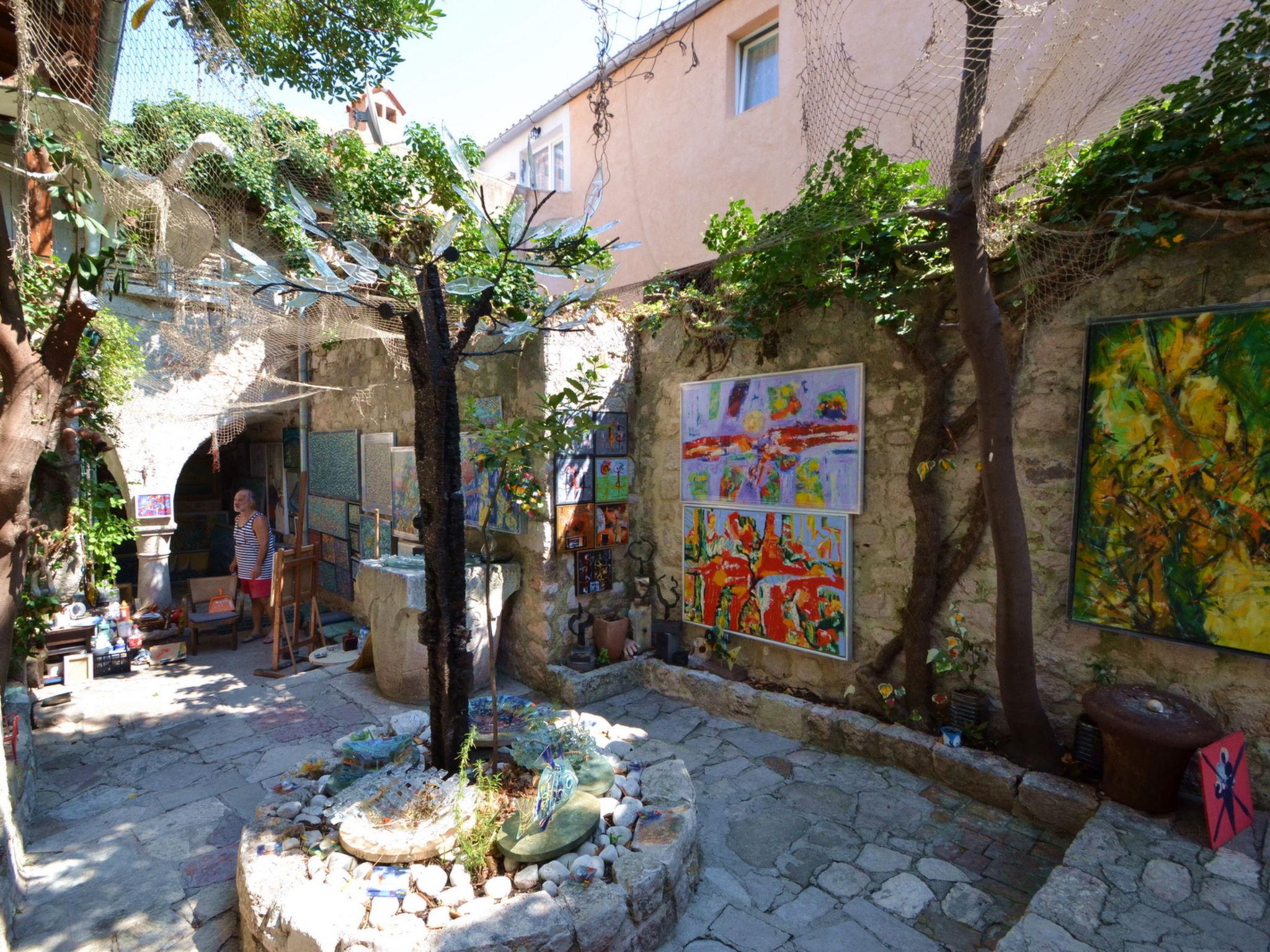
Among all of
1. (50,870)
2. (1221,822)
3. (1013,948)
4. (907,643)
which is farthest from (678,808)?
(50,870)

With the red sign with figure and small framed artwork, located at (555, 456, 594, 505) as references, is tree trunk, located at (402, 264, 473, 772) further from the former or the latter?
the red sign with figure

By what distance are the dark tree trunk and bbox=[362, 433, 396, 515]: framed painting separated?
5.15 meters

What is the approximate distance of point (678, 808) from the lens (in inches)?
115

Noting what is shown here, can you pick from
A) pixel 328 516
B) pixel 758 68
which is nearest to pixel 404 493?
pixel 328 516

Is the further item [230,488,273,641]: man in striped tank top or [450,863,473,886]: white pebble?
[230,488,273,641]: man in striped tank top

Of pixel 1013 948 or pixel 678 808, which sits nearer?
pixel 1013 948

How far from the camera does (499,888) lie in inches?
94.7

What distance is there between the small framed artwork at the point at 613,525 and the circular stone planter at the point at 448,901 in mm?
2704

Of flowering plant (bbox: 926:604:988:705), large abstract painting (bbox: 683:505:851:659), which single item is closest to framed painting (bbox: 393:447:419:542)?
large abstract painting (bbox: 683:505:851:659)

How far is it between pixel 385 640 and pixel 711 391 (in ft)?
10.1

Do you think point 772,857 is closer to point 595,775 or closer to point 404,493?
point 595,775

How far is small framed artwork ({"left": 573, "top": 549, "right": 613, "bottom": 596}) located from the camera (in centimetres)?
520

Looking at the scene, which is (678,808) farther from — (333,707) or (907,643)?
(333,707)

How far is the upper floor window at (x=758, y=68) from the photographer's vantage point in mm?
7410
